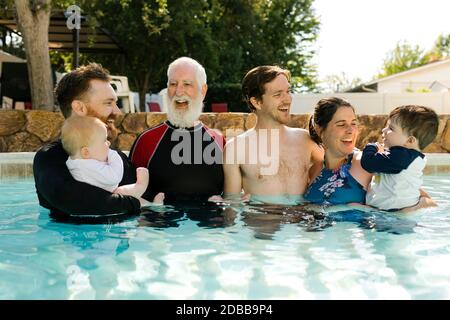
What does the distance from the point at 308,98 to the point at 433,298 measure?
58.5ft

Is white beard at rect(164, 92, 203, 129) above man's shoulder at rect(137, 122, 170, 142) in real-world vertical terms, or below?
above

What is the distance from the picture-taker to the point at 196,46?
22.8 metres

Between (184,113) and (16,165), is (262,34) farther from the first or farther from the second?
(184,113)

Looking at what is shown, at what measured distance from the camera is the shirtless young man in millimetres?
4527

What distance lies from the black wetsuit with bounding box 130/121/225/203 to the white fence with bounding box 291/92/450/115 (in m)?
11.8

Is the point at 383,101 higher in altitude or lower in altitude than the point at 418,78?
lower

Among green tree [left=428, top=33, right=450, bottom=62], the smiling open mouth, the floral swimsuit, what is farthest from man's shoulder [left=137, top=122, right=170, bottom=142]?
green tree [left=428, top=33, right=450, bottom=62]

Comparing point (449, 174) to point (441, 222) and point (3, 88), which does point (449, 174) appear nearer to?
point (441, 222)

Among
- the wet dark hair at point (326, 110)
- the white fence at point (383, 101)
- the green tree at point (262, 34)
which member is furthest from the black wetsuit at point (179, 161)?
the green tree at point (262, 34)

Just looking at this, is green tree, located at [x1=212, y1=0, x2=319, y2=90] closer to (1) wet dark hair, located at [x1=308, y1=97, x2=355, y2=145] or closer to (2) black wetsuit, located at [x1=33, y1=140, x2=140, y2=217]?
(1) wet dark hair, located at [x1=308, y1=97, x2=355, y2=145]

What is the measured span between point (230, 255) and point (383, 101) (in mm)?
15667

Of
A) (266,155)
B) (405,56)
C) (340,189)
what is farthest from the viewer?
(405,56)

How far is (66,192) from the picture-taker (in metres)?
3.58

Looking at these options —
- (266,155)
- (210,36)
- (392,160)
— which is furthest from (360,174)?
(210,36)
